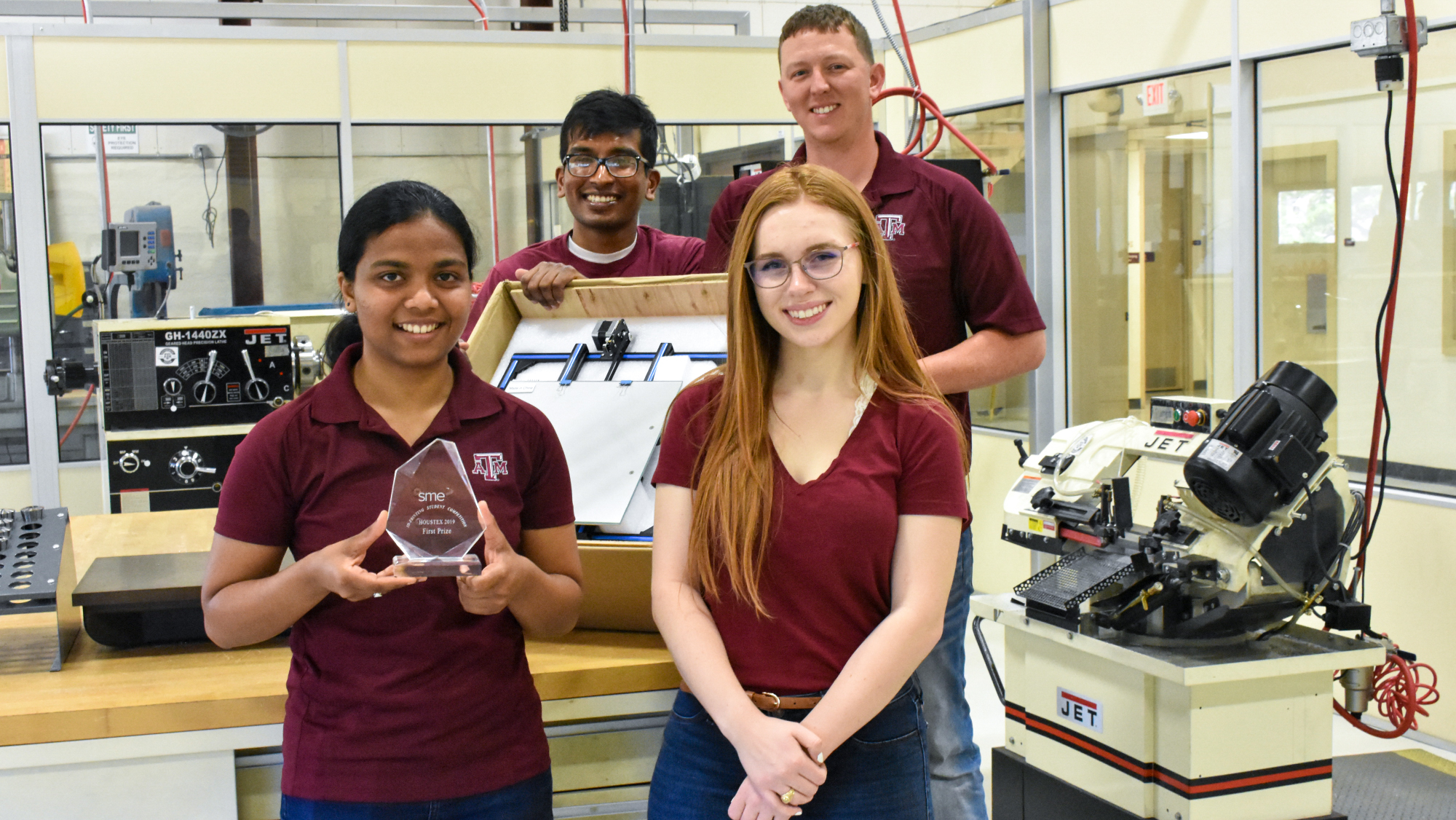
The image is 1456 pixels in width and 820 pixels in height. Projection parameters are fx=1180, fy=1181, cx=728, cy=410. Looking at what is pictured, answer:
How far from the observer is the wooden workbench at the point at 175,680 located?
4.65ft

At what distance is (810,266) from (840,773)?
0.57 m

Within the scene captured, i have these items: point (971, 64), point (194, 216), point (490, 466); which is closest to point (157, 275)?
point (194, 216)

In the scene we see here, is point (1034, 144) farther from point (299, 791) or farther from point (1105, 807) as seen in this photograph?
point (299, 791)

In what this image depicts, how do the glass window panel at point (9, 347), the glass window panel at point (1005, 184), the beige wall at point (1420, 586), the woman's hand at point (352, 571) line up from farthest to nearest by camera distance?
the glass window panel at point (1005, 184), the glass window panel at point (9, 347), the beige wall at point (1420, 586), the woman's hand at point (352, 571)

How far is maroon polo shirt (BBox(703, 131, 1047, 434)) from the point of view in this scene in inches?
74.2

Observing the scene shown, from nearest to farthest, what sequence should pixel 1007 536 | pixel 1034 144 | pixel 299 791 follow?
pixel 299 791 → pixel 1007 536 → pixel 1034 144

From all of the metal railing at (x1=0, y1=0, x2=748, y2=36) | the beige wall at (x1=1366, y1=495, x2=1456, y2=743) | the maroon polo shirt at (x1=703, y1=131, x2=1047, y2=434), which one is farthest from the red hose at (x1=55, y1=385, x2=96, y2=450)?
the beige wall at (x1=1366, y1=495, x2=1456, y2=743)

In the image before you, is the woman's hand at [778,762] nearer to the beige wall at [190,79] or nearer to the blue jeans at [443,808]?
the blue jeans at [443,808]

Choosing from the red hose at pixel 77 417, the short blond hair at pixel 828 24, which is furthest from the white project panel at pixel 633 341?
the red hose at pixel 77 417

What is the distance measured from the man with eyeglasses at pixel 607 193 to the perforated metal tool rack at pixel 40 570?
0.77 metres

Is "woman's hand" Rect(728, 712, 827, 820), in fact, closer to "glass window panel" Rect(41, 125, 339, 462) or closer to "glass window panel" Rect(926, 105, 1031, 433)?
"glass window panel" Rect(41, 125, 339, 462)

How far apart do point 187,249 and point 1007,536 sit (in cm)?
458

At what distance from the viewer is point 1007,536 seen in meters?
2.41

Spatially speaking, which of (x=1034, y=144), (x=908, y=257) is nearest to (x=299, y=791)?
(x=908, y=257)
